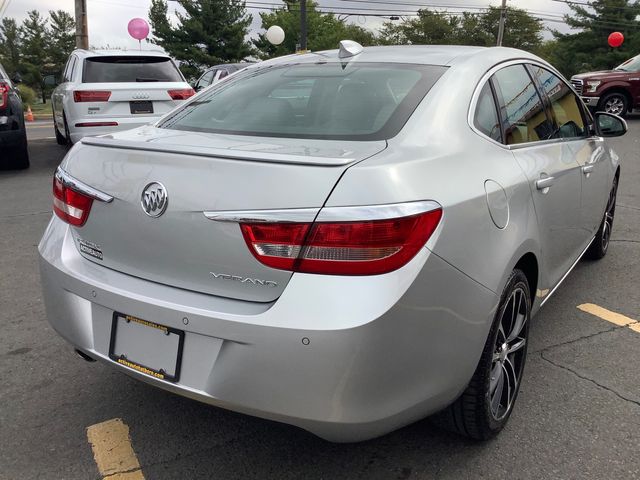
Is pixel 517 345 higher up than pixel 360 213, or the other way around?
pixel 360 213

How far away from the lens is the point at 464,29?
2338 inches

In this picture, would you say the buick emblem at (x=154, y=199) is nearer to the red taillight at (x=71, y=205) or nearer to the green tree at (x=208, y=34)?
the red taillight at (x=71, y=205)

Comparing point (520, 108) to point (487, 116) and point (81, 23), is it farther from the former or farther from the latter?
point (81, 23)

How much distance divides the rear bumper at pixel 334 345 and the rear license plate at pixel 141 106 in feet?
21.4

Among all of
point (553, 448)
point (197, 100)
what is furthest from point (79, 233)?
point (553, 448)

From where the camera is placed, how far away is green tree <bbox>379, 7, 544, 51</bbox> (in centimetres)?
5847

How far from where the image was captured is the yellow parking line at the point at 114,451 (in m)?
2.21

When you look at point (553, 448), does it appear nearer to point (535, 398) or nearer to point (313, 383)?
point (535, 398)

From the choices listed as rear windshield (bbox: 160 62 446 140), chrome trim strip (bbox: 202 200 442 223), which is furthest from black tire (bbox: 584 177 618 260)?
chrome trim strip (bbox: 202 200 442 223)

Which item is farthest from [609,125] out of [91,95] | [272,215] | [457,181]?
[91,95]

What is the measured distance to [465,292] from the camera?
6.47 feet

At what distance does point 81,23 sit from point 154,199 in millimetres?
17443

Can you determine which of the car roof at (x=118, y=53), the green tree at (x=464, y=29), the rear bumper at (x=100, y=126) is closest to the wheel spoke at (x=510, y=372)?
the rear bumper at (x=100, y=126)

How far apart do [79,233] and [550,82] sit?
2.65 m
